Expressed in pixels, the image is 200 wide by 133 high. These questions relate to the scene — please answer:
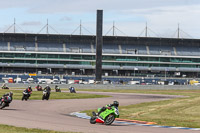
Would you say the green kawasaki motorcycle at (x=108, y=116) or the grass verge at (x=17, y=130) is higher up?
the green kawasaki motorcycle at (x=108, y=116)

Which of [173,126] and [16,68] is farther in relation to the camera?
[16,68]

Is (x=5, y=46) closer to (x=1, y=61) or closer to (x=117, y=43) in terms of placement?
(x=1, y=61)

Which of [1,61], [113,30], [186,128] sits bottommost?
[186,128]

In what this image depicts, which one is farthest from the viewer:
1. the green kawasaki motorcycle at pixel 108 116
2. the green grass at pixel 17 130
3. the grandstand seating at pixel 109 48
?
the grandstand seating at pixel 109 48

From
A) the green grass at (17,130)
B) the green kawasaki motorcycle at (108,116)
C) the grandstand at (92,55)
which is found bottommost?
the green grass at (17,130)

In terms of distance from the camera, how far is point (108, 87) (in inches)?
3386

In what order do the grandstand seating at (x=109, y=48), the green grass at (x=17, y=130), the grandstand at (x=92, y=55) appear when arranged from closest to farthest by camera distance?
the green grass at (x=17, y=130)
the grandstand at (x=92, y=55)
the grandstand seating at (x=109, y=48)

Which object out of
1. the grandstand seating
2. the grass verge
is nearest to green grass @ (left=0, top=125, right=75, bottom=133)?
the grass verge

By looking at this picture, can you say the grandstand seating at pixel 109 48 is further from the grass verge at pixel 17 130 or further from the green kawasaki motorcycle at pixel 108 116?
the grass verge at pixel 17 130

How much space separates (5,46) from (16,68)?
777 cm

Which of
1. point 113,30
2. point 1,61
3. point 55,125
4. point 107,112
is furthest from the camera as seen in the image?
point 113,30

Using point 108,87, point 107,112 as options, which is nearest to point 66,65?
point 108,87

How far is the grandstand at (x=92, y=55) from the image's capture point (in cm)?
12850

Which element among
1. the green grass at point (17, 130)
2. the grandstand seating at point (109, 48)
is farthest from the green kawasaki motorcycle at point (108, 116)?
the grandstand seating at point (109, 48)
